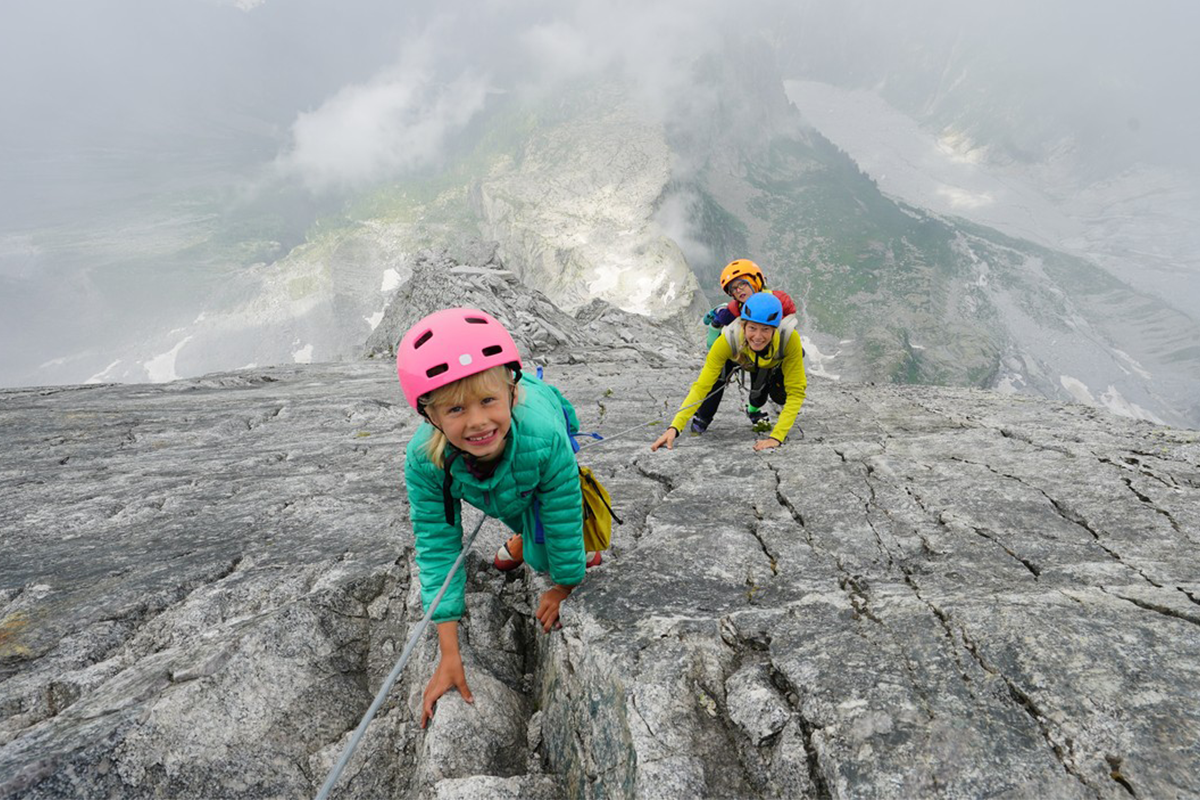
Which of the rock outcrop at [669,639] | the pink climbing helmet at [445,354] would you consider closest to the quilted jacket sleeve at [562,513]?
the rock outcrop at [669,639]

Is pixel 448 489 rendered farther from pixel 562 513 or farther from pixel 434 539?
pixel 562 513

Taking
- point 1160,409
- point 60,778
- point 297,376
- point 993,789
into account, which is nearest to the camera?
point 993,789

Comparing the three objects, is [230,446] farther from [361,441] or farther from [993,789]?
[993,789]

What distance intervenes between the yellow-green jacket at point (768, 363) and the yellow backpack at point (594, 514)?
475 centimetres

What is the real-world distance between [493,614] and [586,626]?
1177mm

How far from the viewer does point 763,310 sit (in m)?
8.26

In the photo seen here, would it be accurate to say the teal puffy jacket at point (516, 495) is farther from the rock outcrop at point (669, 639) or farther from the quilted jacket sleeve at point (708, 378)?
the quilted jacket sleeve at point (708, 378)

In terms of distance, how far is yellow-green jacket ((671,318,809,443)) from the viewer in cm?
930

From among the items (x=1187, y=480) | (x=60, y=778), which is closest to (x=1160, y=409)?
(x=1187, y=480)

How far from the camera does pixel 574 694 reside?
4062 mm

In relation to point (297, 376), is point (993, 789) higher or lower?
lower

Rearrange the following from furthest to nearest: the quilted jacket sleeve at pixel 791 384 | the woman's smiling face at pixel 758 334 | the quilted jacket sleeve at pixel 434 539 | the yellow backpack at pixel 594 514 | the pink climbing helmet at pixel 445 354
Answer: the quilted jacket sleeve at pixel 791 384 → the woman's smiling face at pixel 758 334 → the yellow backpack at pixel 594 514 → the quilted jacket sleeve at pixel 434 539 → the pink climbing helmet at pixel 445 354

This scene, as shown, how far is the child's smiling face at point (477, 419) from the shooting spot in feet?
11.8

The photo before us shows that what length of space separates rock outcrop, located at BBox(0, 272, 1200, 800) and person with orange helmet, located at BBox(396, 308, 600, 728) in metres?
0.65
